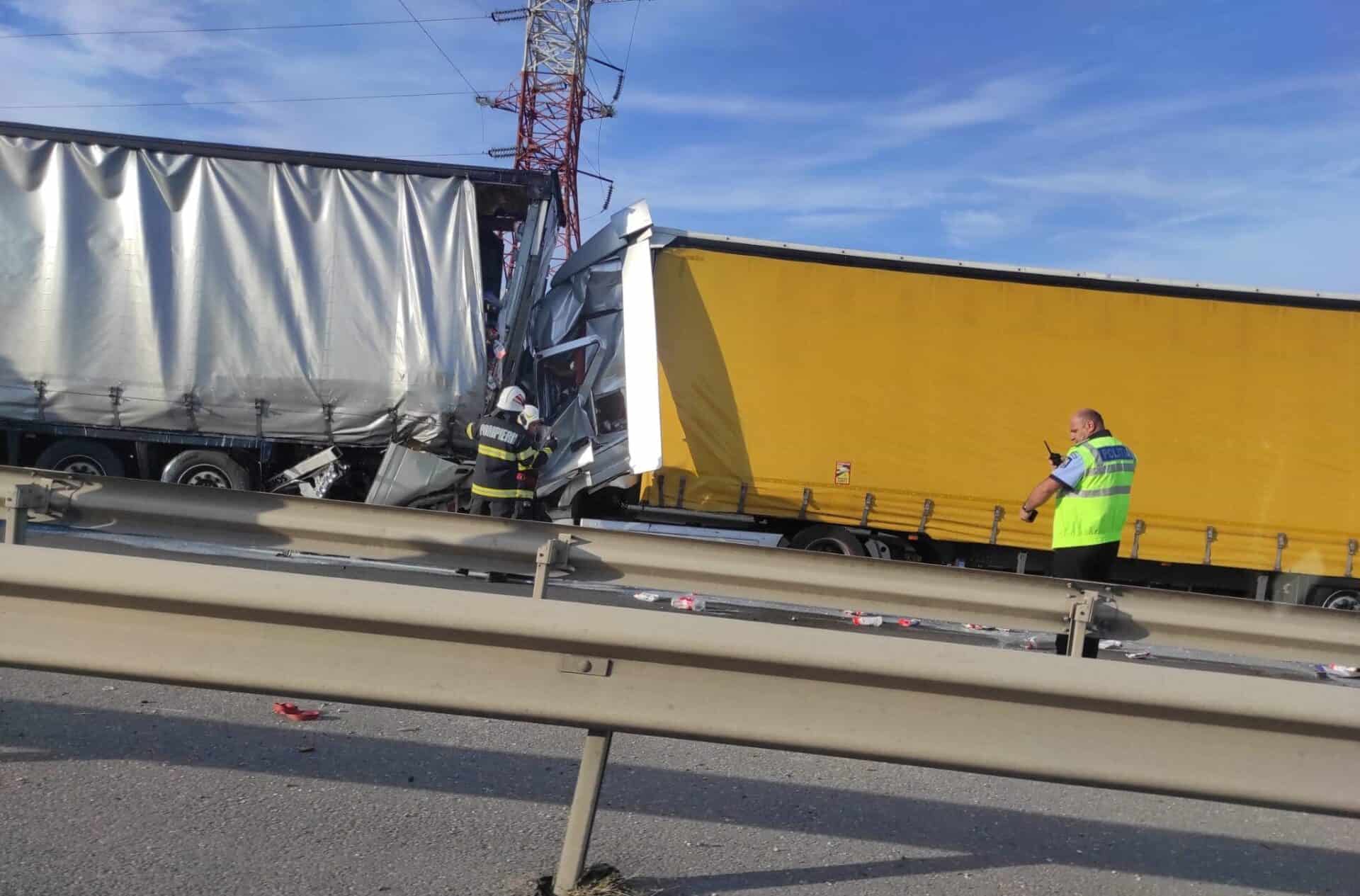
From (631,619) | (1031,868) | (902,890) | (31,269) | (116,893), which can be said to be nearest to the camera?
(631,619)

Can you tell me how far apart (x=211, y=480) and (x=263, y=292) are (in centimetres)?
190

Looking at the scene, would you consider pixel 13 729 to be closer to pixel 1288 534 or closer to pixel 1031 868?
pixel 1031 868

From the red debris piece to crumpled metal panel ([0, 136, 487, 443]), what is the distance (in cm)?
571

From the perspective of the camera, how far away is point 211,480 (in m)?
10.3

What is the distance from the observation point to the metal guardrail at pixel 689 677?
235cm

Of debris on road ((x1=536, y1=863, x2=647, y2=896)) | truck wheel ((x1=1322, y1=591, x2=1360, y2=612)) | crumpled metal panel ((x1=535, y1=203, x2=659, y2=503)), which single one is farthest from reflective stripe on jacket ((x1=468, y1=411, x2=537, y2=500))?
truck wheel ((x1=1322, y1=591, x2=1360, y2=612))

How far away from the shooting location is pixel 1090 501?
20.3 ft

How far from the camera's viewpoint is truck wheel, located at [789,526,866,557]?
1040 cm

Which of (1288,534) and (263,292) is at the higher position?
(263,292)

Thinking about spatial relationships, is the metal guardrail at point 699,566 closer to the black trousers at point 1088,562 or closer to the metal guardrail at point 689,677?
the black trousers at point 1088,562

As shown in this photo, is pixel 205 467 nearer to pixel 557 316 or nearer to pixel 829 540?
pixel 557 316

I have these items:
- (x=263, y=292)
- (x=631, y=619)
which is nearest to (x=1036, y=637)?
(x=631, y=619)

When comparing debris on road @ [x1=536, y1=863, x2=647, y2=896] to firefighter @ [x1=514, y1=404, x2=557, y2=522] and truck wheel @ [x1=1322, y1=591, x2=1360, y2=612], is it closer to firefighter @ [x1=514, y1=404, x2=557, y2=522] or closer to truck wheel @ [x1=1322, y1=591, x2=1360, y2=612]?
firefighter @ [x1=514, y1=404, x2=557, y2=522]

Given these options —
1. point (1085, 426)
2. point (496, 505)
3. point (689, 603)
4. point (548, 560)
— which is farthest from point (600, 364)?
point (548, 560)
